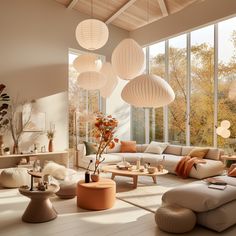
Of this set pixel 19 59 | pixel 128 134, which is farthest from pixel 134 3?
pixel 128 134

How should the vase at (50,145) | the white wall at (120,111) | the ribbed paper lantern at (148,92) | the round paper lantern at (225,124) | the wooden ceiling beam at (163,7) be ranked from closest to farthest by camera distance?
the ribbed paper lantern at (148,92) < the round paper lantern at (225,124) < the vase at (50,145) < the wooden ceiling beam at (163,7) < the white wall at (120,111)

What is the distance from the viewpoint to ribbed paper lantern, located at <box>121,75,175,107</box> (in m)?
4.25

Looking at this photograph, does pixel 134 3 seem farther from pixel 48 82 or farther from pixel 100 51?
pixel 48 82

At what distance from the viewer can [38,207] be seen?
3.49 m

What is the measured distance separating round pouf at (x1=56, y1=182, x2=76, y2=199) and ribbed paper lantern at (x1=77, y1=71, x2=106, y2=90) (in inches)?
89.7

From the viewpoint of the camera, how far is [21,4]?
6809 millimetres

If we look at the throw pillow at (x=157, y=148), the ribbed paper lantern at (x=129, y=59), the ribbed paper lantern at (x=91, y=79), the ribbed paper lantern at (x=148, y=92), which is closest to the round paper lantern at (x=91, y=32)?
the ribbed paper lantern at (x=129, y=59)

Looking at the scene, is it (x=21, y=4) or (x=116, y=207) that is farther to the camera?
(x=21, y=4)

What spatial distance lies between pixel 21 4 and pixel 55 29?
103cm

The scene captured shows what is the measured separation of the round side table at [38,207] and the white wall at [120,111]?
5129 millimetres

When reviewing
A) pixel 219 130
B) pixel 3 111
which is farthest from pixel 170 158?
pixel 3 111

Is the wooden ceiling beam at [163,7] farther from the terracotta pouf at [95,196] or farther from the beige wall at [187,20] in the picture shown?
the terracotta pouf at [95,196]

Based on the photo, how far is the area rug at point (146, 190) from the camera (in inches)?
170

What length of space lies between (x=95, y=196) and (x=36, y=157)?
3.32 m
